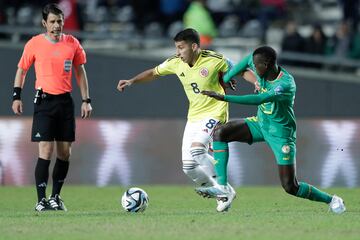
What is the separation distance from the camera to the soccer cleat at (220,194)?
1114 centimetres

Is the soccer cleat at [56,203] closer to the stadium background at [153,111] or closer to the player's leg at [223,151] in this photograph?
the player's leg at [223,151]

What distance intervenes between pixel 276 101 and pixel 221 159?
96 cm

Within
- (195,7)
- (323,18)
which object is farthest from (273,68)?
(323,18)

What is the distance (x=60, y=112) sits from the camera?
11922 millimetres

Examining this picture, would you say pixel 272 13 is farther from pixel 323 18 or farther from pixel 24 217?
pixel 24 217

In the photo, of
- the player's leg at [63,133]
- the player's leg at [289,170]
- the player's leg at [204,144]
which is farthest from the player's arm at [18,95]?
the player's leg at [289,170]

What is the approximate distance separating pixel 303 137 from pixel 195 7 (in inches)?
179

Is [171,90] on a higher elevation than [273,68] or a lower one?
lower

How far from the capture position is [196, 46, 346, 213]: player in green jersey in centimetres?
1084

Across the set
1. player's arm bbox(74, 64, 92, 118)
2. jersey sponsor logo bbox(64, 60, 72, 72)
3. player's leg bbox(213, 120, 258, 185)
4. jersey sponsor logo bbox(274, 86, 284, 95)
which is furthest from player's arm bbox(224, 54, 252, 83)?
jersey sponsor logo bbox(64, 60, 72, 72)

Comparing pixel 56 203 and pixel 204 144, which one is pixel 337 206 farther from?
pixel 56 203

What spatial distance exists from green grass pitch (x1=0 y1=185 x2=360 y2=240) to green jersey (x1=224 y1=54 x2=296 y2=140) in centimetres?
89

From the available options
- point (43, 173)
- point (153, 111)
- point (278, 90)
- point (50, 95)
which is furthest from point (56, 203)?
point (153, 111)

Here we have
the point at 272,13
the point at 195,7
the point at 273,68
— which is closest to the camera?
the point at 273,68
